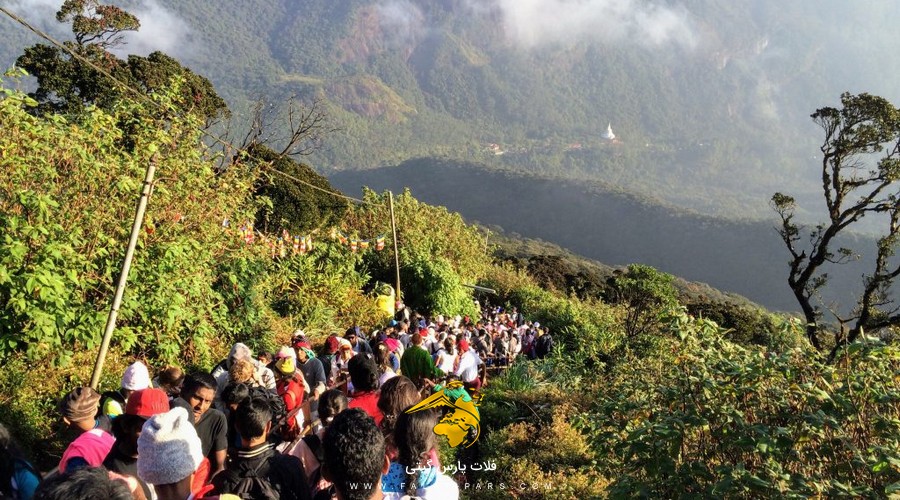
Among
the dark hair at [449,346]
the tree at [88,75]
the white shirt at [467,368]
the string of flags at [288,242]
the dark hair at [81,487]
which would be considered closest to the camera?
the dark hair at [81,487]

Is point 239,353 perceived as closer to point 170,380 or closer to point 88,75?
point 170,380

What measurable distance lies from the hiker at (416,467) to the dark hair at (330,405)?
92 centimetres

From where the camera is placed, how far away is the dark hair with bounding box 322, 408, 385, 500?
284 centimetres

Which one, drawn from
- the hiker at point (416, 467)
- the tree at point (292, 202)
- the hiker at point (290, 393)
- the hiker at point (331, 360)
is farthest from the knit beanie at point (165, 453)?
the tree at point (292, 202)

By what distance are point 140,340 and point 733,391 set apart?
664 centimetres

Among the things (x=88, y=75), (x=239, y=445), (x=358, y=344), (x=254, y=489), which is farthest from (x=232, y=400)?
(x=88, y=75)

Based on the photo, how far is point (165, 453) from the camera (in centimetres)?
286

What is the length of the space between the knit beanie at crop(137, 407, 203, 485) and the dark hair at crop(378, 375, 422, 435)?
136cm

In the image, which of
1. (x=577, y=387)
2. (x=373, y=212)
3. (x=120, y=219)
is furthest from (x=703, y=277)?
(x=120, y=219)

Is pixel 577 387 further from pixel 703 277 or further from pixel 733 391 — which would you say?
pixel 703 277

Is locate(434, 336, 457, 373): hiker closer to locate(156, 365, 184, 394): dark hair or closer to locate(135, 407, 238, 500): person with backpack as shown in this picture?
locate(156, 365, 184, 394): dark hair

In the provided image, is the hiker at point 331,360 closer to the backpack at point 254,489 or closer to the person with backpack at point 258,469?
the person with backpack at point 258,469

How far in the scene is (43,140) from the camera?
693cm

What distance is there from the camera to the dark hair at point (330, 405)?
4156mm
